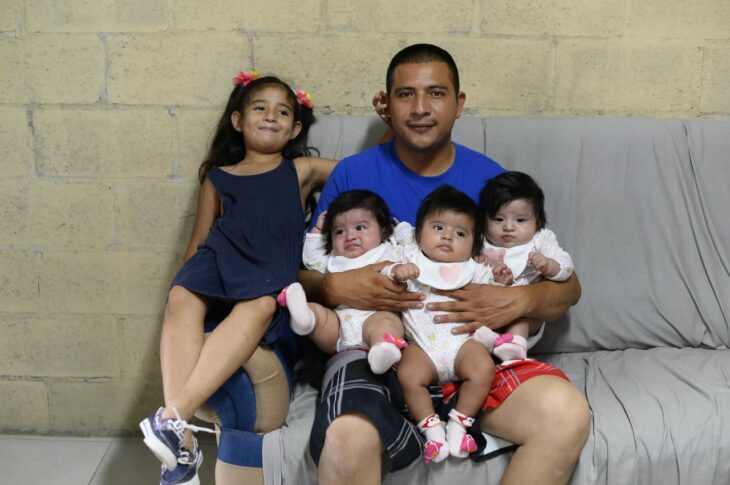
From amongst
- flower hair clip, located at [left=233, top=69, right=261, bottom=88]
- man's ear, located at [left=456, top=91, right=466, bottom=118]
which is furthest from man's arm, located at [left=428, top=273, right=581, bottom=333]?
flower hair clip, located at [left=233, top=69, right=261, bottom=88]

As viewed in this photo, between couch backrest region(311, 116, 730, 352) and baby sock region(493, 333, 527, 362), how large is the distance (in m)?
0.39

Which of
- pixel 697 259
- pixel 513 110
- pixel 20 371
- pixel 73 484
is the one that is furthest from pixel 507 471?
pixel 20 371

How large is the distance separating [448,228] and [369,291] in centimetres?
26

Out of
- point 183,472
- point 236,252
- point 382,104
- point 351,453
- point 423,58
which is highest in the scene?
point 423,58

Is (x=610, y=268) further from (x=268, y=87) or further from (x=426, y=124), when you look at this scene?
(x=268, y=87)

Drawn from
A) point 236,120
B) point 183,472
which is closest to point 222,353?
point 183,472

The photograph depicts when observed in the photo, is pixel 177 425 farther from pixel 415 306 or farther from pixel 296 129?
pixel 296 129

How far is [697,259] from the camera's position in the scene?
2.22 metres

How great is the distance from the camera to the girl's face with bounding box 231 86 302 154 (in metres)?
2.23

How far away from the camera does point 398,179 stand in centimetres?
213

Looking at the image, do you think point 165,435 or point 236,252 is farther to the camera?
point 236,252

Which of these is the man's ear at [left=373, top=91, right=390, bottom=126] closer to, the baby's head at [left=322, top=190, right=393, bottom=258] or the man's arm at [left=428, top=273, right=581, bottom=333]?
the baby's head at [left=322, top=190, right=393, bottom=258]

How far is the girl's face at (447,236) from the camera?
1.93 meters

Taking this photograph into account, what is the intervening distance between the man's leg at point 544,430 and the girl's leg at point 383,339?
0.28 metres
